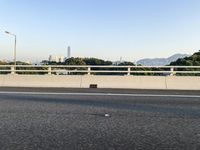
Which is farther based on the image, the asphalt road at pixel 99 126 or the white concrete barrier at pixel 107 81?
the white concrete barrier at pixel 107 81

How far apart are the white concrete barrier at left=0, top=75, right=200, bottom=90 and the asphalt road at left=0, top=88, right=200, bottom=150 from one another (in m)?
8.46

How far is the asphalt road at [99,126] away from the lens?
6.07m

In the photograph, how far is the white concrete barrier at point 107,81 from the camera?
762 inches

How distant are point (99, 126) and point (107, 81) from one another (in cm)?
1251

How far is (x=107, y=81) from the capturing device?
65.8 ft

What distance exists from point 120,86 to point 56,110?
10.2 m

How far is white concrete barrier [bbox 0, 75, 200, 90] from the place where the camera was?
63.5 ft

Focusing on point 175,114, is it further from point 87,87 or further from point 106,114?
point 87,87

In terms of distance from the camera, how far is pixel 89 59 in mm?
116812

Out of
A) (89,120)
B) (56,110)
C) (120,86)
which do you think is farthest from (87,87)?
(89,120)

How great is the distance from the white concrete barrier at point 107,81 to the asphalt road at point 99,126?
8.46m

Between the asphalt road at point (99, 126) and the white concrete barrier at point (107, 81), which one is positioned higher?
the white concrete barrier at point (107, 81)

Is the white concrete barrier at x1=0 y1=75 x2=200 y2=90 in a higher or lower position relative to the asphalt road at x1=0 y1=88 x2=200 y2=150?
higher

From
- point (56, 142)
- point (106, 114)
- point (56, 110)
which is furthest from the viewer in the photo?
point (56, 110)
